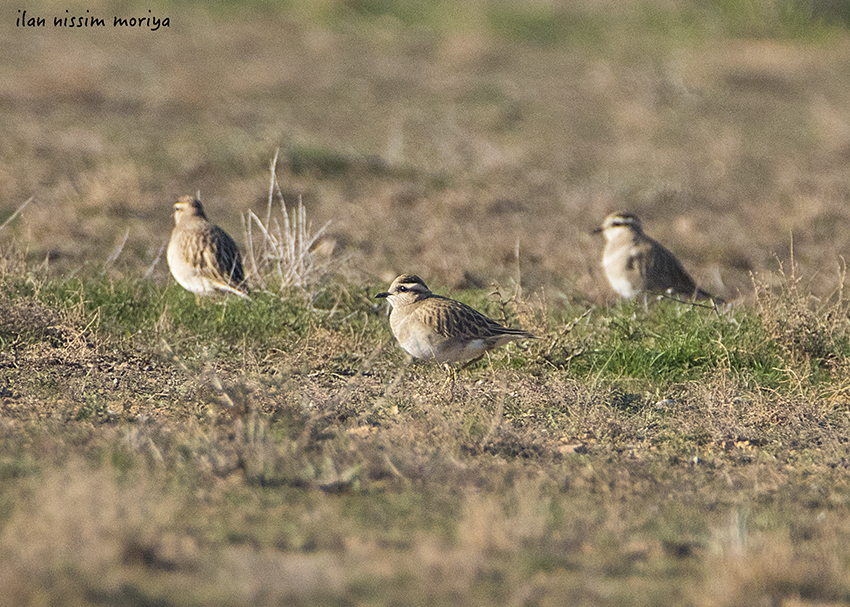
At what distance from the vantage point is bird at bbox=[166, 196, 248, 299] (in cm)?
811

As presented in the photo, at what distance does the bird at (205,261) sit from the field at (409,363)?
15cm

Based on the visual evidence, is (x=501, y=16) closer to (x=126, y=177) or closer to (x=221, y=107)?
(x=221, y=107)

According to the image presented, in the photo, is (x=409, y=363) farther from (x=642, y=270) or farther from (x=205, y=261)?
(x=642, y=270)

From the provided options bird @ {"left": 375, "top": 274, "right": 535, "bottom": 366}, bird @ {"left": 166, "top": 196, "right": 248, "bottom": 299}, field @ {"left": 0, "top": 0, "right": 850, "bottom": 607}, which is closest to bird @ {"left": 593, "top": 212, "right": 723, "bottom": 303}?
field @ {"left": 0, "top": 0, "right": 850, "bottom": 607}

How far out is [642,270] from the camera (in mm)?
8766

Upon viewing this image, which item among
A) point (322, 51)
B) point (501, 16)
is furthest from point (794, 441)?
point (501, 16)

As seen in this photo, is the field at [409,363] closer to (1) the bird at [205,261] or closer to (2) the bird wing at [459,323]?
(1) the bird at [205,261]

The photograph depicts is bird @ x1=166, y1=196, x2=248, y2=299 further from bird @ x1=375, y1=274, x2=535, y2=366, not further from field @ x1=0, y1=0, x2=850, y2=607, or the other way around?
bird @ x1=375, y1=274, x2=535, y2=366

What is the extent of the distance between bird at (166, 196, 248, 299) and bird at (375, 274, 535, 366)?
5.61 feet

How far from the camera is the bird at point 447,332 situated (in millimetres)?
6602

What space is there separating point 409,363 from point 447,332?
75 centimetres

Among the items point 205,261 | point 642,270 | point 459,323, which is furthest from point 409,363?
point 642,270

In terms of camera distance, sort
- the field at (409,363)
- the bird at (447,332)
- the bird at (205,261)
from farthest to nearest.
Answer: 1. the bird at (205,261)
2. the bird at (447,332)
3. the field at (409,363)

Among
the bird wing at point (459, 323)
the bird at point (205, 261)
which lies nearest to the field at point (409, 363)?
the bird at point (205, 261)
